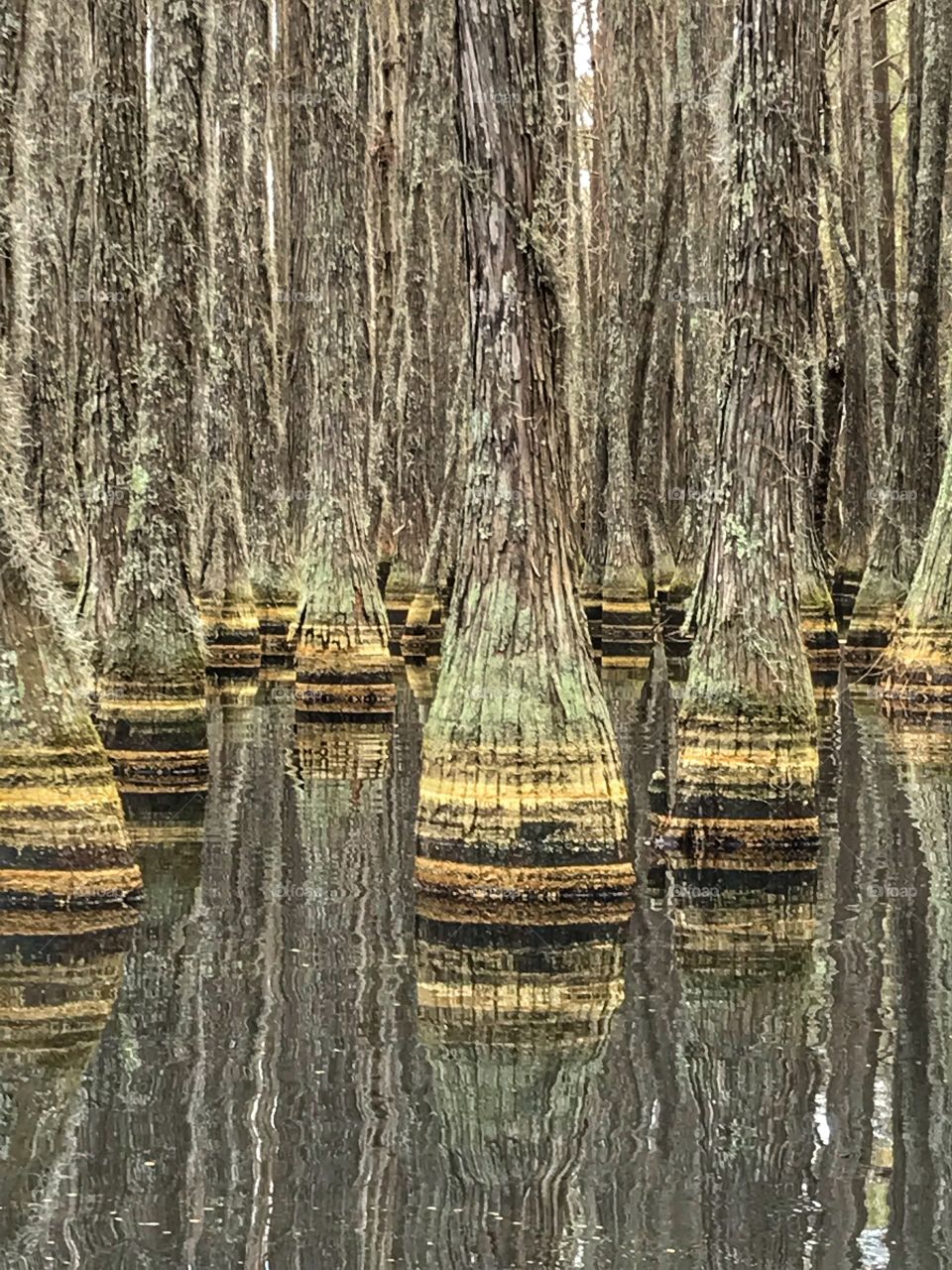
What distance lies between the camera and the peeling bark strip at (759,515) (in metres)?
10.1

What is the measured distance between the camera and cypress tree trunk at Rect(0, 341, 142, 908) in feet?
27.8

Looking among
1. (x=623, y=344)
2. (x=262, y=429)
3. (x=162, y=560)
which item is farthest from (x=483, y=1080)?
(x=623, y=344)

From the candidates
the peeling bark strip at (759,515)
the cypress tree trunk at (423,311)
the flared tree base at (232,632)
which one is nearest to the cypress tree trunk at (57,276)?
the flared tree base at (232,632)

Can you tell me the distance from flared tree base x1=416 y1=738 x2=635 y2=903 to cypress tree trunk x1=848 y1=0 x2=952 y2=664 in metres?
12.6

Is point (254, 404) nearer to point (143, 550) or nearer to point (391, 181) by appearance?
point (391, 181)

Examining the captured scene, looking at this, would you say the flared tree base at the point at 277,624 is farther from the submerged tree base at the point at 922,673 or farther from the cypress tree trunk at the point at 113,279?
the cypress tree trunk at the point at 113,279

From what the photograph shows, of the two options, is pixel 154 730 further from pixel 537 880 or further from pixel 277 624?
pixel 277 624

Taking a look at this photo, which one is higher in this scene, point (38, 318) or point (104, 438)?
point (38, 318)

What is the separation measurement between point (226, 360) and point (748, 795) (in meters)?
14.0

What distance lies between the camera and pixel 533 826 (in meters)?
8.87

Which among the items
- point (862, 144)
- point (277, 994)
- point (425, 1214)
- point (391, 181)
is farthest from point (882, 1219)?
point (391, 181)

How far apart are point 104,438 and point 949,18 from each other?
10.8 metres

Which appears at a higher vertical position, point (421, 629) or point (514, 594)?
point (514, 594)

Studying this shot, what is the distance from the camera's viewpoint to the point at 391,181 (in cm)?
3359
